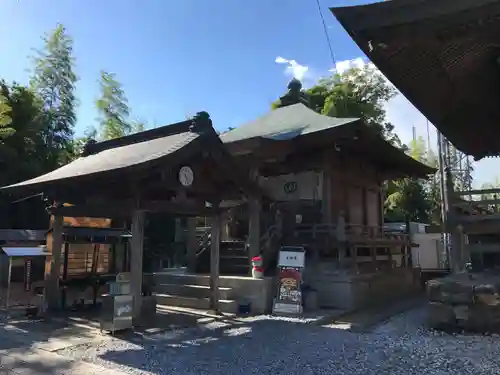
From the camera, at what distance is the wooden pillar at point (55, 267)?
29.0 feet

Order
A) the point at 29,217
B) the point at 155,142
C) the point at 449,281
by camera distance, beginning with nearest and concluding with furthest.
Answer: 1. the point at 449,281
2. the point at 155,142
3. the point at 29,217

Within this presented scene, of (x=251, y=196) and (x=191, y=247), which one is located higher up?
(x=251, y=196)

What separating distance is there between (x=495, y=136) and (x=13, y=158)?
15.9 m

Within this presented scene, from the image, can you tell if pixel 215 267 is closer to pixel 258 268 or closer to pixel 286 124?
pixel 258 268

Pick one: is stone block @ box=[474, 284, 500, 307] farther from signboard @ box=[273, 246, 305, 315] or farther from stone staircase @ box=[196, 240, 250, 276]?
stone staircase @ box=[196, 240, 250, 276]

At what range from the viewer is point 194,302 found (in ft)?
32.5

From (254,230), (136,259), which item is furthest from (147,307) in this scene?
(254,230)

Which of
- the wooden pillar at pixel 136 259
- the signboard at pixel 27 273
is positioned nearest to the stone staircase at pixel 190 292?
the wooden pillar at pixel 136 259

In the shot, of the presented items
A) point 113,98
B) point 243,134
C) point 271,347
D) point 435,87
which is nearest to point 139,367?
point 271,347

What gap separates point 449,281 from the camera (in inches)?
274

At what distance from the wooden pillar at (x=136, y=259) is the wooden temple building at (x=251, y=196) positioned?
17 millimetres

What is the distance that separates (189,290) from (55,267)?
10.2ft

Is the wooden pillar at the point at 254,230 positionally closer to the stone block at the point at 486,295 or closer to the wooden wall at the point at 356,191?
the wooden wall at the point at 356,191

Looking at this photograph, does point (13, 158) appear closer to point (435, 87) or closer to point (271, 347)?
point (271, 347)
